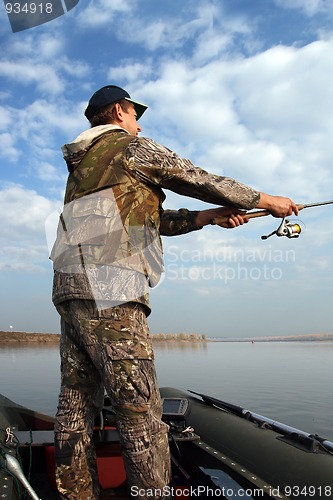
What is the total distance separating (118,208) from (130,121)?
81 centimetres

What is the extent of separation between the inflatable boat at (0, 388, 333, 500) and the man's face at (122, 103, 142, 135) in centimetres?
216

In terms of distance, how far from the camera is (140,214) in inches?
98.7

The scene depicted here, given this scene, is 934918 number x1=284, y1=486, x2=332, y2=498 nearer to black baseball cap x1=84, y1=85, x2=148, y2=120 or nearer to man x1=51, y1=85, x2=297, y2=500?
man x1=51, y1=85, x2=297, y2=500

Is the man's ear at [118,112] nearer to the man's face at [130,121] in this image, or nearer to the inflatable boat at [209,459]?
the man's face at [130,121]

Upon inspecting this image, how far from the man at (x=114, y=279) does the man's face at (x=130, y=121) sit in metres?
0.08

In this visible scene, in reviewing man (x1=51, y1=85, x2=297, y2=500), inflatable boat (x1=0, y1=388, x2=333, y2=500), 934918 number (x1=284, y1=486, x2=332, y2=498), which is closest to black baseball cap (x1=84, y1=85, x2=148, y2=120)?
man (x1=51, y1=85, x2=297, y2=500)

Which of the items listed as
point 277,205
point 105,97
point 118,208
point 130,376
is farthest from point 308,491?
point 105,97

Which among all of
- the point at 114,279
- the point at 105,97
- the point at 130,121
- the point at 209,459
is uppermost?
the point at 105,97

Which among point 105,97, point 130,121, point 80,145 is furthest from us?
point 130,121

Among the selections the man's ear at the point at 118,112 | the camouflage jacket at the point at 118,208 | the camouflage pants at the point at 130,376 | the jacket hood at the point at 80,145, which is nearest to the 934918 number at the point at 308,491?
the camouflage pants at the point at 130,376

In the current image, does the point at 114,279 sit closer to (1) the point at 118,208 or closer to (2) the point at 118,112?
(1) the point at 118,208

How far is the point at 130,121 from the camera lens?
9.65 feet

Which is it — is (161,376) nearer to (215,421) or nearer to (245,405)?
(245,405)

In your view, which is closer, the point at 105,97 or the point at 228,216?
the point at 105,97
